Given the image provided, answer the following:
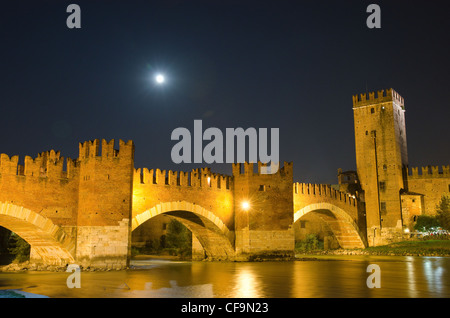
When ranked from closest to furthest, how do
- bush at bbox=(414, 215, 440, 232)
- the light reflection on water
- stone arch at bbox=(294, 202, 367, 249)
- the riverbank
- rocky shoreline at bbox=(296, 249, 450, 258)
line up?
the light reflection on water < rocky shoreline at bbox=(296, 249, 450, 258) < the riverbank < stone arch at bbox=(294, 202, 367, 249) < bush at bbox=(414, 215, 440, 232)

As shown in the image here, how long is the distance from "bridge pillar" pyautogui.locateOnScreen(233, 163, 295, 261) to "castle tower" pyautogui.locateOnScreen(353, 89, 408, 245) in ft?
58.0

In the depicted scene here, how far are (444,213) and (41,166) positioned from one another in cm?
3040

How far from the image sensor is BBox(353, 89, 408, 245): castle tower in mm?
40094

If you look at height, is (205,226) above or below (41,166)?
below

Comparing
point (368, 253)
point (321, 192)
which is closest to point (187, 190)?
point (321, 192)

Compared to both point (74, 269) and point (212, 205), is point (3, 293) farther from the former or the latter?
point (212, 205)

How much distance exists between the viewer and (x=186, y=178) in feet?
75.5

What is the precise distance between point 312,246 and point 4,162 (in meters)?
27.7

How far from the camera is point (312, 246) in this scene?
127 feet

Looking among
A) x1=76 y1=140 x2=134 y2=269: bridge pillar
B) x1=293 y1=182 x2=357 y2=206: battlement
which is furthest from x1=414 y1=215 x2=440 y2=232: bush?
x1=76 y1=140 x2=134 y2=269: bridge pillar

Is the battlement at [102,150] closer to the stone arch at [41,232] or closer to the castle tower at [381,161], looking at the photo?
the stone arch at [41,232]

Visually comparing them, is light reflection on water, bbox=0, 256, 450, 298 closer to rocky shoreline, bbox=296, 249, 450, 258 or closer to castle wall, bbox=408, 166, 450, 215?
rocky shoreline, bbox=296, 249, 450, 258

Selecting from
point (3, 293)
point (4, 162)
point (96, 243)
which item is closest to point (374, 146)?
point (96, 243)

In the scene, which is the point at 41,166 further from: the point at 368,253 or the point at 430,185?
the point at 430,185
